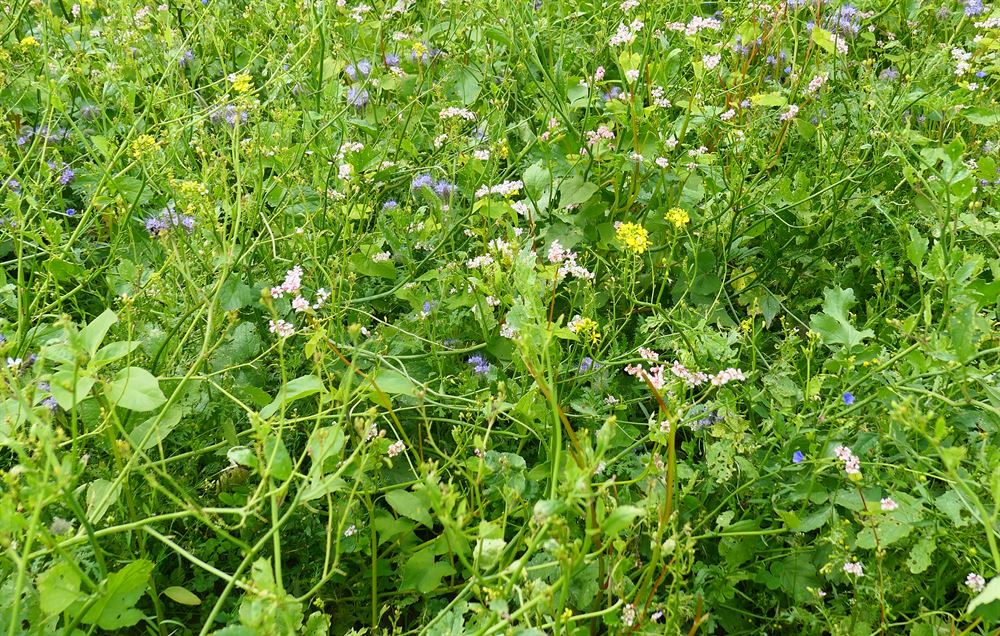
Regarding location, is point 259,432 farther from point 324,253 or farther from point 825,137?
point 825,137

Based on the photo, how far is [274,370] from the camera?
1913 millimetres

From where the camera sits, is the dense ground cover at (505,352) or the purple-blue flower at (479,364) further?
the purple-blue flower at (479,364)

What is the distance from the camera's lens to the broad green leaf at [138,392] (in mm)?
1299

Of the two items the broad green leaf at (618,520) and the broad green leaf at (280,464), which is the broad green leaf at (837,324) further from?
the broad green leaf at (280,464)

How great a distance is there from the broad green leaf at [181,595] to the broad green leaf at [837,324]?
1121 mm

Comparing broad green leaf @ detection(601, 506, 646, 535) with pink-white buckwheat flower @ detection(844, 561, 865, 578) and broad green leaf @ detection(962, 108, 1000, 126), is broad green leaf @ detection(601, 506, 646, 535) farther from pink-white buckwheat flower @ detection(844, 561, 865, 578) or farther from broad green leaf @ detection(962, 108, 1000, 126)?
broad green leaf @ detection(962, 108, 1000, 126)

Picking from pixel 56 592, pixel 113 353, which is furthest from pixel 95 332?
pixel 56 592

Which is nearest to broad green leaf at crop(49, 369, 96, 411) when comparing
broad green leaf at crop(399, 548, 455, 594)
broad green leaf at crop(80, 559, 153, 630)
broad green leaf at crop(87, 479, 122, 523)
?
broad green leaf at crop(87, 479, 122, 523)

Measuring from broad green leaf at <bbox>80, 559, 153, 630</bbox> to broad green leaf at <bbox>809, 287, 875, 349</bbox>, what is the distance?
3.73 feet

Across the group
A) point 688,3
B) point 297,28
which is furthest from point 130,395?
point 688,3

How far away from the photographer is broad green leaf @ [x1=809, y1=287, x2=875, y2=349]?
159 centimetres

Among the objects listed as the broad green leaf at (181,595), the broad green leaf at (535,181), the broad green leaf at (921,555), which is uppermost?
the broad green leaf at (535,181)

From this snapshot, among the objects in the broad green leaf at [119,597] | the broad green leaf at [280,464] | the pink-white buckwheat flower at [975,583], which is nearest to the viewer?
the broad green leaf at [280,464]

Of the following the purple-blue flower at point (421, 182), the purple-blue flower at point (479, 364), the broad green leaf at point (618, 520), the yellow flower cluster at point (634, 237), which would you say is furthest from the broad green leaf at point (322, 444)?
the purple-blue flower at point (421, 182)
